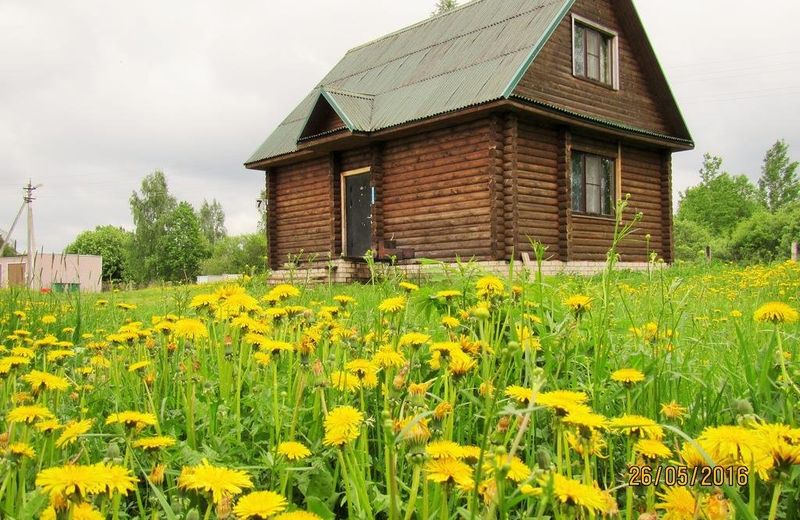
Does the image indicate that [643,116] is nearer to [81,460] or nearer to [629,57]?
[629,57]

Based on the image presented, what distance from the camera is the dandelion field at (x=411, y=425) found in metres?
0.93

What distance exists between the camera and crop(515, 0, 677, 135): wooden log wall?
11603 millimetres

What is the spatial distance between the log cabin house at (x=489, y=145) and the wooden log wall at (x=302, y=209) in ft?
0.13

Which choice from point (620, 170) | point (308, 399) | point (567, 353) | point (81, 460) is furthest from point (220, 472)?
point (620, 170)

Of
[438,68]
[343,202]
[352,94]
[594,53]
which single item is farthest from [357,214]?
[594,53]

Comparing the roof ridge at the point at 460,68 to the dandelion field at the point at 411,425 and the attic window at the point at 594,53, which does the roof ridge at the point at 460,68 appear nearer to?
the attic window at the point at 594,53

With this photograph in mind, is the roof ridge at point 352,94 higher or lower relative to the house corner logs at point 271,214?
higher

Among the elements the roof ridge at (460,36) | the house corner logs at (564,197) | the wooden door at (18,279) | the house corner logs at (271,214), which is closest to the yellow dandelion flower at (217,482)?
the wooden door at (18,279)

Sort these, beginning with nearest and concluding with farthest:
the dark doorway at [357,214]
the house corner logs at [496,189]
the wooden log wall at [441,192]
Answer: the house corner logs at [496,189] → the wooden log wall at [441,192] → the dark doorway at [357,214]

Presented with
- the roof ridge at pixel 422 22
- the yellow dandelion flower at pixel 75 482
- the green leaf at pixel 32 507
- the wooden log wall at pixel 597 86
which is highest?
the roof ridge at pixel 422 22

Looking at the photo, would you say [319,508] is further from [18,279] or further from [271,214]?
[271,214]

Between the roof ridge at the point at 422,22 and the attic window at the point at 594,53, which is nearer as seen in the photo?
the attic window at the point at 594,53

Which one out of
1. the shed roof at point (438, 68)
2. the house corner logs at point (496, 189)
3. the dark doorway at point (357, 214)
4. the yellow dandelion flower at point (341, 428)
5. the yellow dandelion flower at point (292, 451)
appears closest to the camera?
the yellow dandelion flower at point (341, 428)

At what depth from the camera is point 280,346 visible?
5.29 feet
